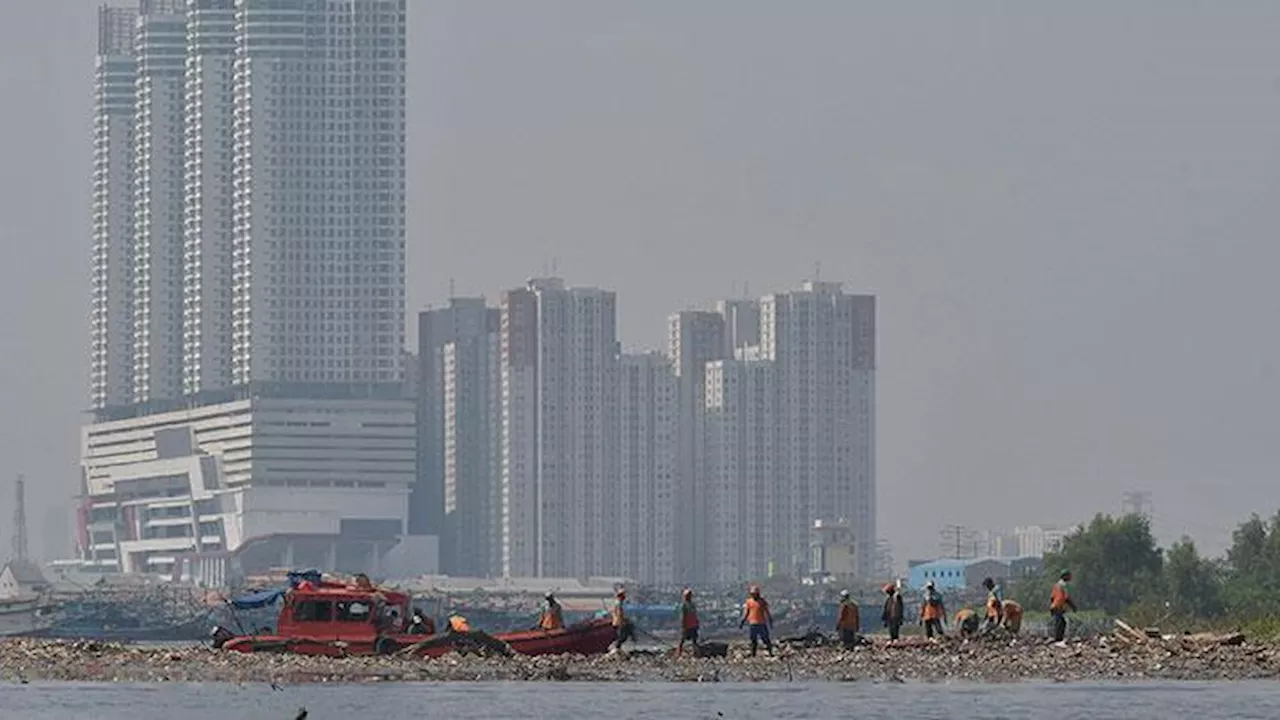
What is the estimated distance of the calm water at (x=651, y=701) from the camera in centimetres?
5288

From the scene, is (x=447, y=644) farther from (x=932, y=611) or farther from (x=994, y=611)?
(x=994, y=611)

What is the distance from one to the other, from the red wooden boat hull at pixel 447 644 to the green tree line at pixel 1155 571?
48944 millimetres

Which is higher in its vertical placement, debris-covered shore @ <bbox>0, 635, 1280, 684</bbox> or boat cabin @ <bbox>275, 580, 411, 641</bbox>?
boat cabin @ <bbox>275, 580, 411, 641</bbox>

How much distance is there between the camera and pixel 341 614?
68.2 m

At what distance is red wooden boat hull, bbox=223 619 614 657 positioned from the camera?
67125 millimetres

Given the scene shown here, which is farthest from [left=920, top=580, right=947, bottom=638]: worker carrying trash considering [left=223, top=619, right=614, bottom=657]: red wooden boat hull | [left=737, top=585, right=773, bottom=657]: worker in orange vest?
[left=223, top=619, right=614, bottom=657]: red wooden boat hull

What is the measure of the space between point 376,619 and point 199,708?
11698 mm

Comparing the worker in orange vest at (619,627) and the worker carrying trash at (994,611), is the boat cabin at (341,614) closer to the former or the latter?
the worker in orange vest at (619,627)

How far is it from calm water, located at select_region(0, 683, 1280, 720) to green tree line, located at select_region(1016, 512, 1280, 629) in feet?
186

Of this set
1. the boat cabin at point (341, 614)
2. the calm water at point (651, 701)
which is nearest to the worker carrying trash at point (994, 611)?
the calm water at point (651, 701)

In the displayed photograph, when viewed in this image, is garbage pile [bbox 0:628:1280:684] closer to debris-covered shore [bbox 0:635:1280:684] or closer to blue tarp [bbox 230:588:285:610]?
debris-covered shore [bbox 0:635:1280:684]

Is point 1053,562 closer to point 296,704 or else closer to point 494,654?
point 494,654

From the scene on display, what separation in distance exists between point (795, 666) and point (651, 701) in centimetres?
809

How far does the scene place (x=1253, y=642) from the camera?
220 ft
